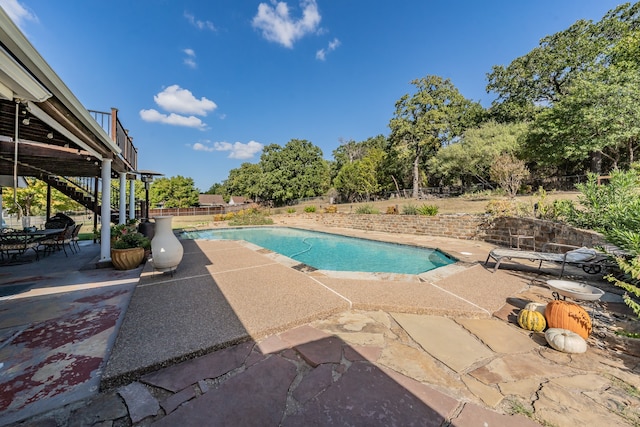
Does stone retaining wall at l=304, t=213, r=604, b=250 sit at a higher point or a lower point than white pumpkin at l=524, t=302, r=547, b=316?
higher

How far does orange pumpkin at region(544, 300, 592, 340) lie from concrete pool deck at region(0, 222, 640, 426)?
247mm

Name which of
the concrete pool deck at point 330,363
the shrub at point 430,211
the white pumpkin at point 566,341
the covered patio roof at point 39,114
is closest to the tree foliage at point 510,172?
the shrub at point 430,211

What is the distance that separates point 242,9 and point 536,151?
2008 centimetres

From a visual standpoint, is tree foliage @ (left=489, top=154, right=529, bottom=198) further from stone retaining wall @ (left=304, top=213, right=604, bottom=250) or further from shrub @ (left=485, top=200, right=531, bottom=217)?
stone retaining wall @ (left=304, top=213, right=604, bottom=250)

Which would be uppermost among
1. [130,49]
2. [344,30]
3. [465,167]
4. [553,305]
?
[344,30]

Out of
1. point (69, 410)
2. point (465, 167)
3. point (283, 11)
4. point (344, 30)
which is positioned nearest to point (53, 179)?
point (69, 410)

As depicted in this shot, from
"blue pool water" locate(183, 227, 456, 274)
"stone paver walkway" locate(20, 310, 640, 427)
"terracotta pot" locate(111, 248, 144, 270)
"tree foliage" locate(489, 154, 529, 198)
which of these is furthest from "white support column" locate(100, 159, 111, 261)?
"tree foliage" locate(489, 154, 529, 198)

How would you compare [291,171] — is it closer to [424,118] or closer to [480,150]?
[424,118]

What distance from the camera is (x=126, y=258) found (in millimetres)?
4953

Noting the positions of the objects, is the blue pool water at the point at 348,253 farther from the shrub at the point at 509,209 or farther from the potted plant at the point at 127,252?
the potted plant at the point at 127,252

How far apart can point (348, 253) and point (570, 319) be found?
6.69 metres

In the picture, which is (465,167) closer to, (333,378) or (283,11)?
(283,11)

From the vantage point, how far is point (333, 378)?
6.23ft

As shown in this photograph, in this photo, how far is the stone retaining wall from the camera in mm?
5844
